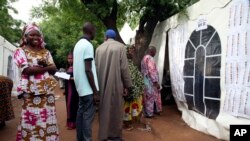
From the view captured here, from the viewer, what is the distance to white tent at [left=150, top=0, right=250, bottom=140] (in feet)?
14.4

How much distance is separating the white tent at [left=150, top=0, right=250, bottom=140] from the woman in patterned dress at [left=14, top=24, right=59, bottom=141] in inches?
106

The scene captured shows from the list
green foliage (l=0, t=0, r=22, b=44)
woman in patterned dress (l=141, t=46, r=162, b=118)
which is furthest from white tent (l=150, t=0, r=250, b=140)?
green foliage (l=0, t=0, r=22, b=44)

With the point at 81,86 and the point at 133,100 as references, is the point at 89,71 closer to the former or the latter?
the point at 81,86

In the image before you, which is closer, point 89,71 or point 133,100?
point 89,71

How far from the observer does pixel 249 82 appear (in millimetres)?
4266

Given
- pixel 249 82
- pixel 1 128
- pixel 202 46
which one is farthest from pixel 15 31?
pixel 249 82

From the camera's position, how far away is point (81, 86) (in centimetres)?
413

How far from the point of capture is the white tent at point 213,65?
14.4 ft

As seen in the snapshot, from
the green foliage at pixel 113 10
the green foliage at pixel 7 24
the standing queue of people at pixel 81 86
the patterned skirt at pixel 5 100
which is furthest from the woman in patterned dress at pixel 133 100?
the green foliage at pixel 7 24

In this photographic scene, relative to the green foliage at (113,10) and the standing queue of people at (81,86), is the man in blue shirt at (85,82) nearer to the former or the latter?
the standing queue of people at (81,86)

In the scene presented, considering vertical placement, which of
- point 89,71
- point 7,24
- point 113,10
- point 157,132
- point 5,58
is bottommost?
point 157,132

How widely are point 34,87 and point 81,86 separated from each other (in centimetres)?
78

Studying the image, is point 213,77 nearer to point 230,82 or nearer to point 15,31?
point 230,82

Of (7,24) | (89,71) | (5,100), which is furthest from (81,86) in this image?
(7,24)
